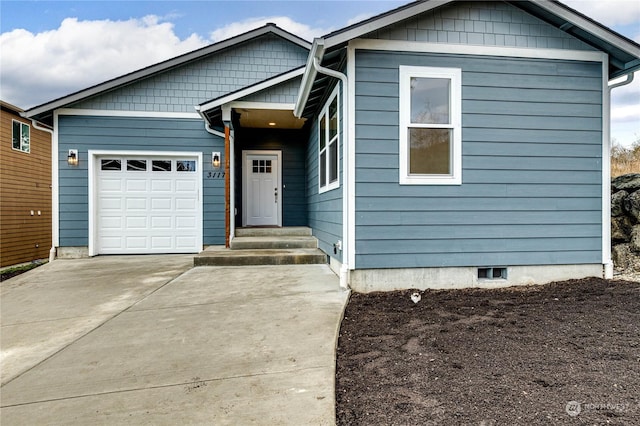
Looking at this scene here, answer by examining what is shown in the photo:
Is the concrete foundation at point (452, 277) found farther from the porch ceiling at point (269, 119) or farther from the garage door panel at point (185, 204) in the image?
the garage door panel at point (185, 204)

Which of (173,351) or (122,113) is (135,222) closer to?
(122,113)

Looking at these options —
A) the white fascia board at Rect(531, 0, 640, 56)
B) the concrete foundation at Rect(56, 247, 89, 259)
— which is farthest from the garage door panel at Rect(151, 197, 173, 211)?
the white fascia board at Rect(531, 0, 640, 56)

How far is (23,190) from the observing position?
10.6 m

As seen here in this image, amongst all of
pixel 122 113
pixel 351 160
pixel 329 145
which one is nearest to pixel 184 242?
pixel 122 113

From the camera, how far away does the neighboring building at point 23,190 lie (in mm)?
9781

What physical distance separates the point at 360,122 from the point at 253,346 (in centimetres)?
282

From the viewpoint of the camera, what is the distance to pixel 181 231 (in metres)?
8.15

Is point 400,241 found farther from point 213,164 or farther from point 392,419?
point 213,164

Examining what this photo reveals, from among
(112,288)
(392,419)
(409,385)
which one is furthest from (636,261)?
(112,288)

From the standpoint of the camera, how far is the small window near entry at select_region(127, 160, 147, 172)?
806cm

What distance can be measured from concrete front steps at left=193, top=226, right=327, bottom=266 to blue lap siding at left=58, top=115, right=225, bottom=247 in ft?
3.55

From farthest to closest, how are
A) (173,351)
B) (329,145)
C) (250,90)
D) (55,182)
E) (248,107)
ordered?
(55,182), (248,107), (250,90), (329,145), (173,351)

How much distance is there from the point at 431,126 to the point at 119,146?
6.73 metres

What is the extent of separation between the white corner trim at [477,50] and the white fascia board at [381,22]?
24 cm
